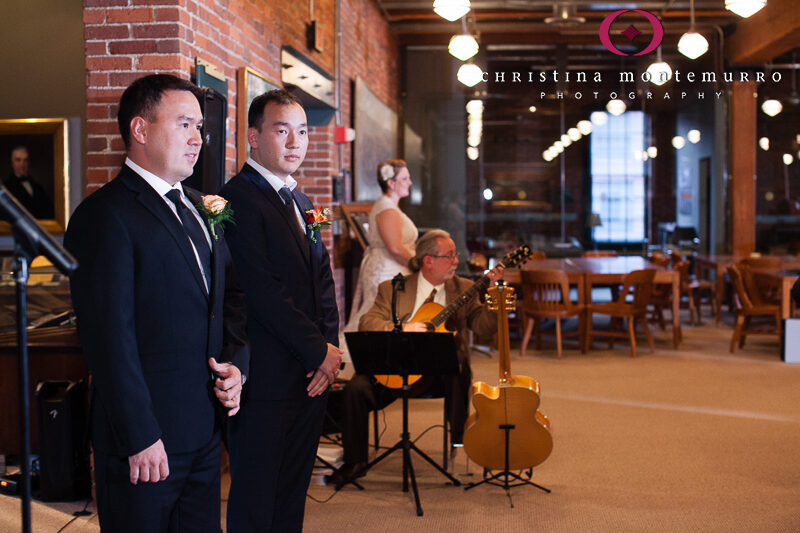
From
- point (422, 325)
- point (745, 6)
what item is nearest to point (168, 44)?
point (422, 325)

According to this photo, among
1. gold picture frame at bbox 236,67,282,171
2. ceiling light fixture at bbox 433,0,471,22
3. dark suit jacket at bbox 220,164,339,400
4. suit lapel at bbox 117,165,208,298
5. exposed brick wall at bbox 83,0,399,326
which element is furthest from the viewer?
ceiling light fixture at bbox 433,0,471,22

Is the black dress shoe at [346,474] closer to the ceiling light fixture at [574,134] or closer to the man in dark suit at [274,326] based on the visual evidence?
the man in dark suit at [274,326]

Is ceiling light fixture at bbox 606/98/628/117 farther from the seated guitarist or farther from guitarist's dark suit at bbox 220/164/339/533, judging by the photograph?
guitarist's dark suit at bbox 220/164/339/533

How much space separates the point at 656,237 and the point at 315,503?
10.7 metres

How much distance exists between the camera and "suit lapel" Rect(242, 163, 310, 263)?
271cm

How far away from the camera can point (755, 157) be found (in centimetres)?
1252

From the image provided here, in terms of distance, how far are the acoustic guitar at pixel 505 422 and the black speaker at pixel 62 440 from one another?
1852mm

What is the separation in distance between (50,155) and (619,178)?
10.3m

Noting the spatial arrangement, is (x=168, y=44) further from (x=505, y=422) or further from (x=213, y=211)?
(x=505, y=422)

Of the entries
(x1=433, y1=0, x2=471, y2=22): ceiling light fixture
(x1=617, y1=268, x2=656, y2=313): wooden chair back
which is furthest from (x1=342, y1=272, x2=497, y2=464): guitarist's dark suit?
(x1=617, y1=268, x2=656, y2=313): wooden chair back

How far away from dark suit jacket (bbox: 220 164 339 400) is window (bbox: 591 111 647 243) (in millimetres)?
11171

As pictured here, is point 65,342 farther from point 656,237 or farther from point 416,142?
point 656,237

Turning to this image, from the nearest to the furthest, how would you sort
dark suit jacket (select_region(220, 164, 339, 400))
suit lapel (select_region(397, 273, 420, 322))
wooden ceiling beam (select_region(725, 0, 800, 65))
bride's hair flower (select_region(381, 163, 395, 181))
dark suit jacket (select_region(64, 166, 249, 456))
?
dark suit jacket (select_region(64, 166, 249, 456)), dark suit jacket (select_region(220, 164, 339, 400)), suit lapel (select_region(397, 273, 420, 322)), bride's hair flower (select_region(381, 163, 395, 181)), wooden ceiling beam (select_region(725, 0, 800, 65))

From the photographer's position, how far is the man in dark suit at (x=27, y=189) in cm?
504
